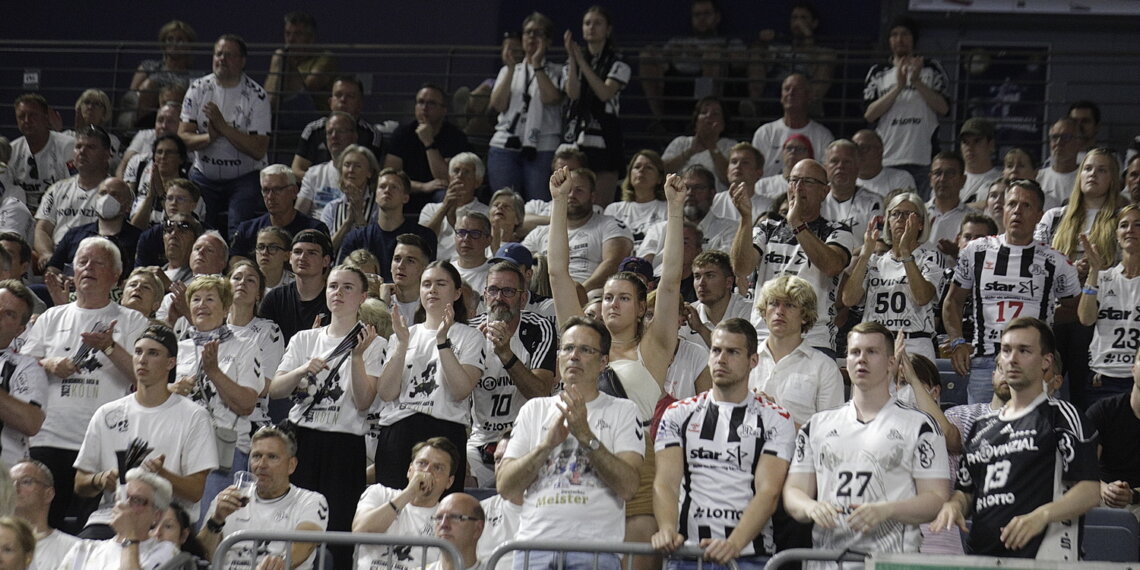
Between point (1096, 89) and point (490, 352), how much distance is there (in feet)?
30.6

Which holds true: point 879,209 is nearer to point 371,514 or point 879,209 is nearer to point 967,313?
point 967,313

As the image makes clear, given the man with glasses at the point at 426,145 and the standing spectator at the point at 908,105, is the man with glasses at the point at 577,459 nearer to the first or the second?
the man with glasses at the point at 426,145

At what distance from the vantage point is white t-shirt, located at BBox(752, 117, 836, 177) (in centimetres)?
1267

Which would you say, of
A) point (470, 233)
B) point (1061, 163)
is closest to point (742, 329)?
point (470, 233)

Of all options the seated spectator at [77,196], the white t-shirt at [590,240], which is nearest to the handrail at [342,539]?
the white t-shirt at [590,240]

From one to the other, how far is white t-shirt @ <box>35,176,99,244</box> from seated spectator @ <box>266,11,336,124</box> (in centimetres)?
238

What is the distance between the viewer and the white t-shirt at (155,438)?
8.02 m

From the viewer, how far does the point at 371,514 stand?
25.0 ft

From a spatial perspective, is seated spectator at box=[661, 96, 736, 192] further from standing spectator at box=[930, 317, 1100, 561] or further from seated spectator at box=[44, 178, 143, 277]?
standing spectator at box=[930, 317, 1100, 561]

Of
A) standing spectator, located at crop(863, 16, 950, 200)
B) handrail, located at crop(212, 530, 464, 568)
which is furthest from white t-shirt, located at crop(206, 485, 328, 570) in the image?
standing spectator, located at crop(863, 16, 950, 200)

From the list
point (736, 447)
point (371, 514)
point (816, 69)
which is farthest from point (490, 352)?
point (816, 69)

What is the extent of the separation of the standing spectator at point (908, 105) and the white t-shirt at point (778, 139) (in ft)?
1.39

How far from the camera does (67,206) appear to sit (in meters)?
12.4

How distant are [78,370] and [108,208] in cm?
299
